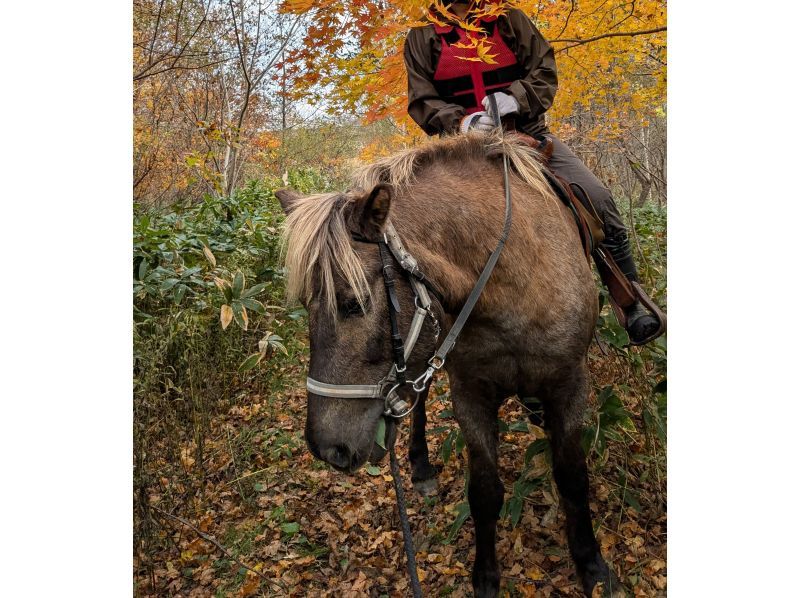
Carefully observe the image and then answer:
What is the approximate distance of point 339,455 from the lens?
177 cm

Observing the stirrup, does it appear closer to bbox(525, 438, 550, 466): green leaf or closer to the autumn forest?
the autumn forest

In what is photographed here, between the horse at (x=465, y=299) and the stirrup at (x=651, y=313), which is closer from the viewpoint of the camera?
the horse at (x=465, y=299)

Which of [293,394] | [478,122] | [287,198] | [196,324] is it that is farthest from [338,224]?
[293,394]

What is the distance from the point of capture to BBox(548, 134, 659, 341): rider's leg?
2.65m

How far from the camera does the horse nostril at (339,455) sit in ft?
5.75

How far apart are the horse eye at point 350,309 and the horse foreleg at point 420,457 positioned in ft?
7.18

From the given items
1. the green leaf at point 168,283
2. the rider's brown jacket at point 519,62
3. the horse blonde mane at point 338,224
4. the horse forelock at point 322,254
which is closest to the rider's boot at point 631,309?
the horse blonde mane at point 338,224

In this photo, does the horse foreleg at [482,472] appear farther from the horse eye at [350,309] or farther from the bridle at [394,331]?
the horse eye at [350,309]

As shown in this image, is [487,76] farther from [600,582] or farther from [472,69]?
[600,582]

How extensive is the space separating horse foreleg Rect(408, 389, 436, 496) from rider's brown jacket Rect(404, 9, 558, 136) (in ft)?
6.46

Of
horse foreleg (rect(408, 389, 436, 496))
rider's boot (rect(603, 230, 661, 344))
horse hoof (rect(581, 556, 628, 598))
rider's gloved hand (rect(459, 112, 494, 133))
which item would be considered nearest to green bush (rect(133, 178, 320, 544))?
horse foreleg (rect(408, 389, 436, 496))

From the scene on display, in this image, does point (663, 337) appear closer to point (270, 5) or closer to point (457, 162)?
point (457, 162)

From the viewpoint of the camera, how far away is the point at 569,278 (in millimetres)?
2314

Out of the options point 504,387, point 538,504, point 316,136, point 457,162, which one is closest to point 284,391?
point 538,504
